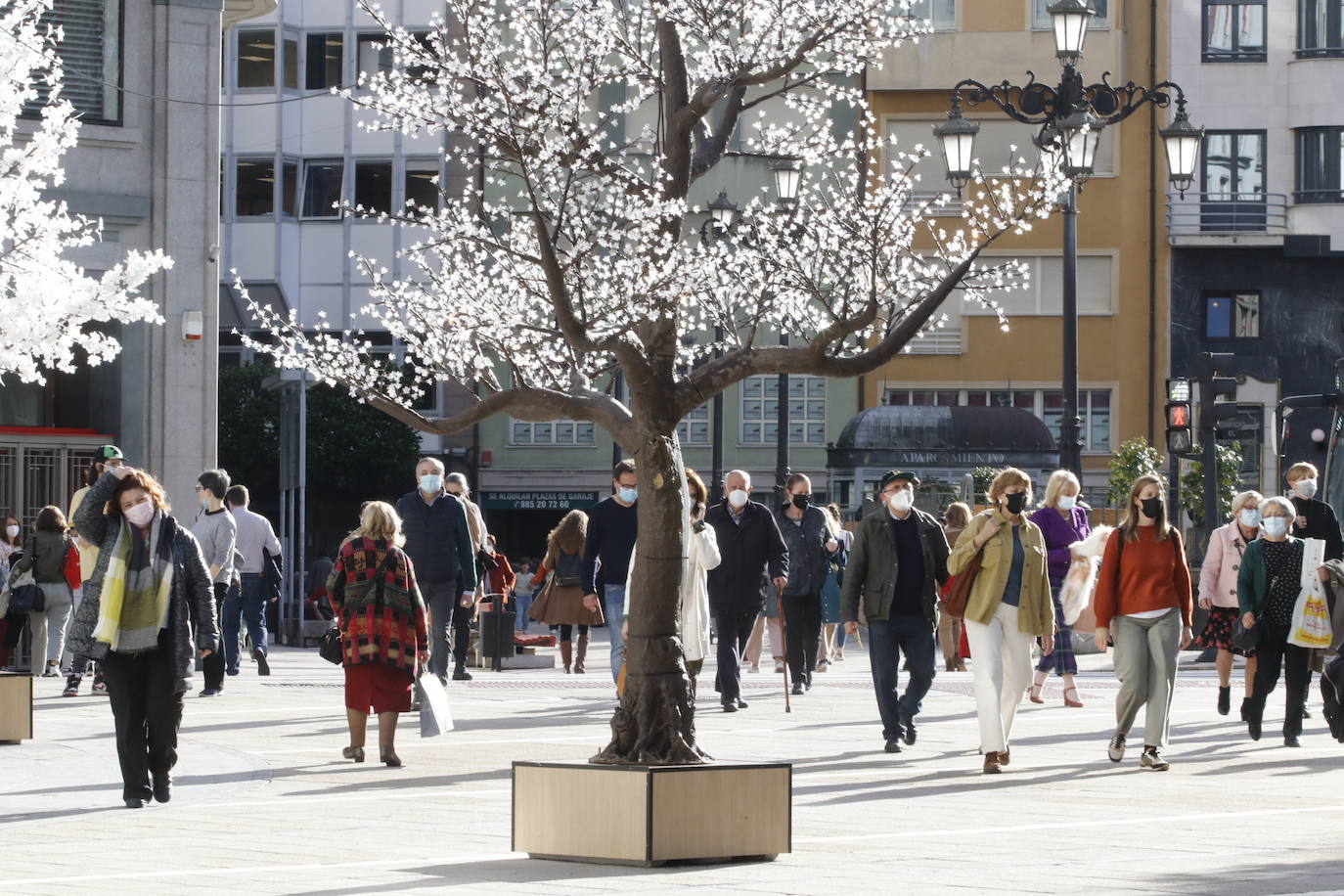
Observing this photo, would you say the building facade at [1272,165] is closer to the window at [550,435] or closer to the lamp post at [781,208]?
the window at [550,435]

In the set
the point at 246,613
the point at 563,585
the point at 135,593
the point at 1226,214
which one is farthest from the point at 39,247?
the point at 1226,214

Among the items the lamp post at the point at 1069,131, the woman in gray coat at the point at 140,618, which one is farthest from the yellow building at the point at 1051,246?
the woman in gray coat at the point at 140,618

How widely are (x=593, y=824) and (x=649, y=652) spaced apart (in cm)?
91

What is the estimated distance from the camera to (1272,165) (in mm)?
50781

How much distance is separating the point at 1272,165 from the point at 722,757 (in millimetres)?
39870

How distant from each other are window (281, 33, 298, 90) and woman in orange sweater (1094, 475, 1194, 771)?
40509 mm

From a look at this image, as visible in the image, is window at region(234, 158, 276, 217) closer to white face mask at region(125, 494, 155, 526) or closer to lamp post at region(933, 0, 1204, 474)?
lamp post at region(933, 0, 1204, 474)

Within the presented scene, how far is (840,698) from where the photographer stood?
63.8ft

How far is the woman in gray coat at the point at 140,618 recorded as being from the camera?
1150 centimetres

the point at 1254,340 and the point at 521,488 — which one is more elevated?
the point at 1254,340

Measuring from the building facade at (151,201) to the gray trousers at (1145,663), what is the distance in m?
13.2

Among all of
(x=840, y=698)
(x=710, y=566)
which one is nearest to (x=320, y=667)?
(x=840, y=698)

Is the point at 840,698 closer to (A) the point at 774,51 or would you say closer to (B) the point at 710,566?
(B) the point at 710,566

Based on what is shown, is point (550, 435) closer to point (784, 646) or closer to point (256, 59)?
point (256, 59)
